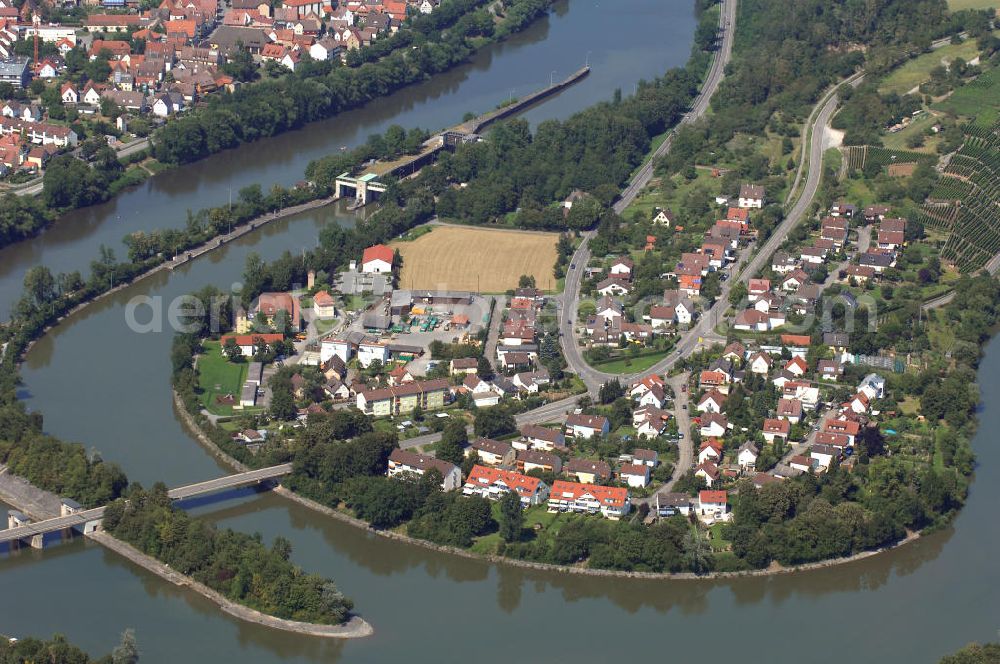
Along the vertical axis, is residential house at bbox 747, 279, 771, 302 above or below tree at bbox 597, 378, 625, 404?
above

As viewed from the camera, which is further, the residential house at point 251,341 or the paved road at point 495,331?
the paved road at point 495,331

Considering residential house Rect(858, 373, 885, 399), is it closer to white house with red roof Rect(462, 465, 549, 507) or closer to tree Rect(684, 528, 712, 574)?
tree Rect(684, 528, 712, 574)

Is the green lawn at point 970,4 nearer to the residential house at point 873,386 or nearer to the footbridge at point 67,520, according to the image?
the residential house at point 873,386

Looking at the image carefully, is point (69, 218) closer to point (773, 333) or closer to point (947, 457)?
point (773, 333)

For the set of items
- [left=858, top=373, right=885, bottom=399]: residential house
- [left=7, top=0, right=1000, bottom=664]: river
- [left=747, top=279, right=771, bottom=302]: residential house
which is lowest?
[left=7, top=0, right=1000, bottom=664]: river

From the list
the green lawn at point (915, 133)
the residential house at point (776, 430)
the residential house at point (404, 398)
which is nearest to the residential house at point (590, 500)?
the residential house at point (776, 430)

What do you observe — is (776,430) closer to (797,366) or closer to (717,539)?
(797,366)

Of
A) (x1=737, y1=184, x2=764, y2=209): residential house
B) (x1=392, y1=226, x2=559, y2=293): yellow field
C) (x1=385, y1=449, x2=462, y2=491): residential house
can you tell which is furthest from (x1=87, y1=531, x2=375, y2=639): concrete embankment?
(x1=737, y1=184, x2=764, y2=209): residential house
